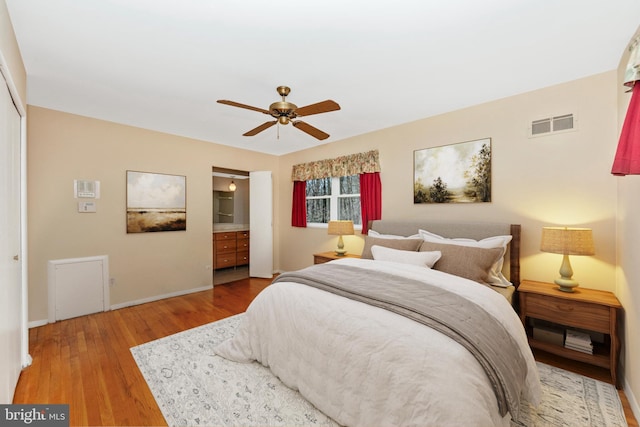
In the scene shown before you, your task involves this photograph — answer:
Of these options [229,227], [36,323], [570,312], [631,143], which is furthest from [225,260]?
[631,143]

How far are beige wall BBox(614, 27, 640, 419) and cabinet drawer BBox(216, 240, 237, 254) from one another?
5402 mm

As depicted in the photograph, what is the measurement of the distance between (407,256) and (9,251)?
3077 millimetres

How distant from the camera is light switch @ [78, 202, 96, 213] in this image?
322cm

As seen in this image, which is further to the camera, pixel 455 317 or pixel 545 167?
pixel 545 167

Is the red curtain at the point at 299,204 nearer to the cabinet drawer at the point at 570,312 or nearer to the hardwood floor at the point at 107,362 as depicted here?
the hardwood floor at the point at 107,362

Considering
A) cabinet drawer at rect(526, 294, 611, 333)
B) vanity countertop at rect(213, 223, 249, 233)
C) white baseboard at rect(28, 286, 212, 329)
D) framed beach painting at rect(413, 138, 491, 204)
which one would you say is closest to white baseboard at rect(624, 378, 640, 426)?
cabinet drawer at rect(526, 294, 611, 333)

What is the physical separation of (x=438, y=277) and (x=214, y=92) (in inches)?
107

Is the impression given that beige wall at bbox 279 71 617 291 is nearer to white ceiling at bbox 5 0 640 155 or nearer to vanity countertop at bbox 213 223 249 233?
white ceiling at bbox 5 0 640 155

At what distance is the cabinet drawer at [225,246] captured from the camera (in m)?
5.23

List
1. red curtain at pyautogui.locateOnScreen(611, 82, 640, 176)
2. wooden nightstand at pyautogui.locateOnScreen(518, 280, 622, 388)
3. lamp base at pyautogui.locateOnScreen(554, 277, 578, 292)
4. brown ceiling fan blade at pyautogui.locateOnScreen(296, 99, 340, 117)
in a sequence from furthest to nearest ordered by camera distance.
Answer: lamp base at pyautogui.locateOnScreen(554, 277, 578, 292)
brown ceiling fan blade at pyautogui.locateOnScreen(296, 99, 340, 117)
wooden nightstand at pyautogui.locateOnScreen(518, 280, 622, 388)
red curtain at pyautogui.locateOnScreen(611, 82, 640, 176)

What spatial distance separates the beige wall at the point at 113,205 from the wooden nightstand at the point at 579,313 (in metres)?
4.33

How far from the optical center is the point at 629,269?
1.87 meters

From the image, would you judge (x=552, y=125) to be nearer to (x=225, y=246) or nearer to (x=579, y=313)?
(x=579, y=313)

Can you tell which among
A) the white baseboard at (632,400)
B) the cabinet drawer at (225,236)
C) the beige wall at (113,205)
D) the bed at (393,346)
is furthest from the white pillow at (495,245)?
the cabinet drawer at (225,236)
